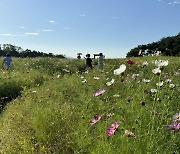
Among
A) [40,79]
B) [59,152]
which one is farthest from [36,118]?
[40,79]

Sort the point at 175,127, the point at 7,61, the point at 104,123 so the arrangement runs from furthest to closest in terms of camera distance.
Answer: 1. the point at 7,61
2. the point at 104,123
3. the point at 175,127

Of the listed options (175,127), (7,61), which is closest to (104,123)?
(175,127)

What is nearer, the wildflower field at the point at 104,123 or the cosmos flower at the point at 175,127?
the cosmos flower at the point at 175,127

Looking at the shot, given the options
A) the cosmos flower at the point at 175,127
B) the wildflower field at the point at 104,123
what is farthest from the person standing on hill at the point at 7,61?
the cosmos flower at the point at 175,127

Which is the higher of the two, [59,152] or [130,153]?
[130,153]

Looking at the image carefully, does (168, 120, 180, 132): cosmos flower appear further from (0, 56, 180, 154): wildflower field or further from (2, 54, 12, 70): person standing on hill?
(2, 54, 12, 70): person standing on hill

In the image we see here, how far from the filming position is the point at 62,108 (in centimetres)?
592

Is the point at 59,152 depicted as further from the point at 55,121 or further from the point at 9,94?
the point at 9,94

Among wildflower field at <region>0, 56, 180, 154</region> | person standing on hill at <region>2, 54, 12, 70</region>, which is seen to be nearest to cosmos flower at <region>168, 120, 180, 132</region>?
wildflower field at <region>0, 56, 180, 154</region>

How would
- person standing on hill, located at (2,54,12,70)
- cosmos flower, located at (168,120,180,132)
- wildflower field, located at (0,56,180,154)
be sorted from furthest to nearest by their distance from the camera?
person standing on hill, located at (2,54,12,70), wildflower field, located at (0,56,180,154), cosmos flower, located at (168,120,180,132)

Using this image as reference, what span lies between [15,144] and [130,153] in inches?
88.5

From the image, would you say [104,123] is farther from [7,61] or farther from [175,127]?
[7,61]

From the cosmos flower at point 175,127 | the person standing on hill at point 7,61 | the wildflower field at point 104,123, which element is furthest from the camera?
the person standing on hill at point 7,61

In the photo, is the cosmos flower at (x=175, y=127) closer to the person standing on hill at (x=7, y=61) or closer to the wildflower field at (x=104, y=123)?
the wildflower field at (x=104, y=123)
